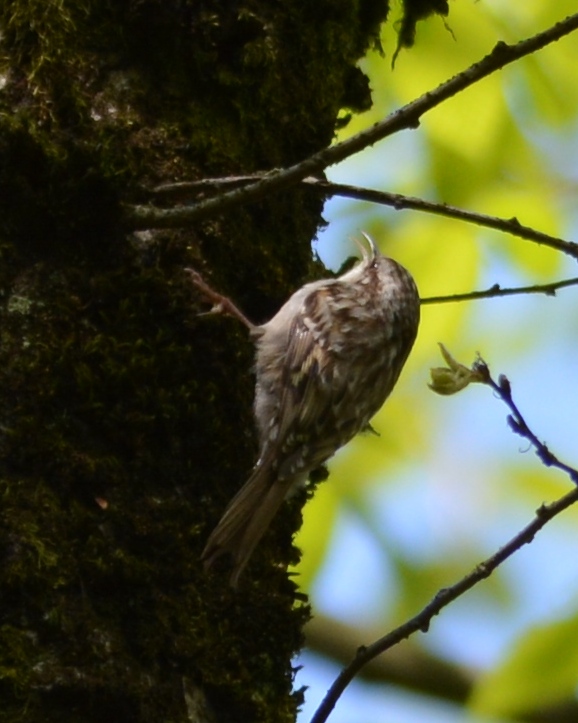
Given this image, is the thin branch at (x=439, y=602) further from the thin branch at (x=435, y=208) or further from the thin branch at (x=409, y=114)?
the thin branch at (x=409, y=114)

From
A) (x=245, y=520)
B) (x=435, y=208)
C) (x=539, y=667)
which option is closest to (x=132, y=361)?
(x=245, y=520)

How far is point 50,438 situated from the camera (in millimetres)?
2010

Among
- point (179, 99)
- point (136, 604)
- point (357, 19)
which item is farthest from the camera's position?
point (357, 19)

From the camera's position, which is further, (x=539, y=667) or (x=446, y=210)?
(x=539, y=667)

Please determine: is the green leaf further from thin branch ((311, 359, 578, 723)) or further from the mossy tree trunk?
thin branch ((311, 359, 578, 723))

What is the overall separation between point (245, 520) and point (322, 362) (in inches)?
41.5

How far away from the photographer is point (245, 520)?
7.18 ft

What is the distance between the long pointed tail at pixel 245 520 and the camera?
2.08m

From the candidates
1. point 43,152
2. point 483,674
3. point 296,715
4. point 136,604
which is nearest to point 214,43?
point 43,152

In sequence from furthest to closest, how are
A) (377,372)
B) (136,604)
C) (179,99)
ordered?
(377,372)
(179,99)
(136,604)

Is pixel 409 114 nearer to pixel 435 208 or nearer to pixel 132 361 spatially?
pixel 435 208

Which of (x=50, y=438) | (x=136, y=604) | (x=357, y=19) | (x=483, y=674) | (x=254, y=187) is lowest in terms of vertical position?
(x=136, y=604)

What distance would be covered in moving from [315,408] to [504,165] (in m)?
0.84

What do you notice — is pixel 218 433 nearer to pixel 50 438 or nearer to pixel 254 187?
pixel 50 438
